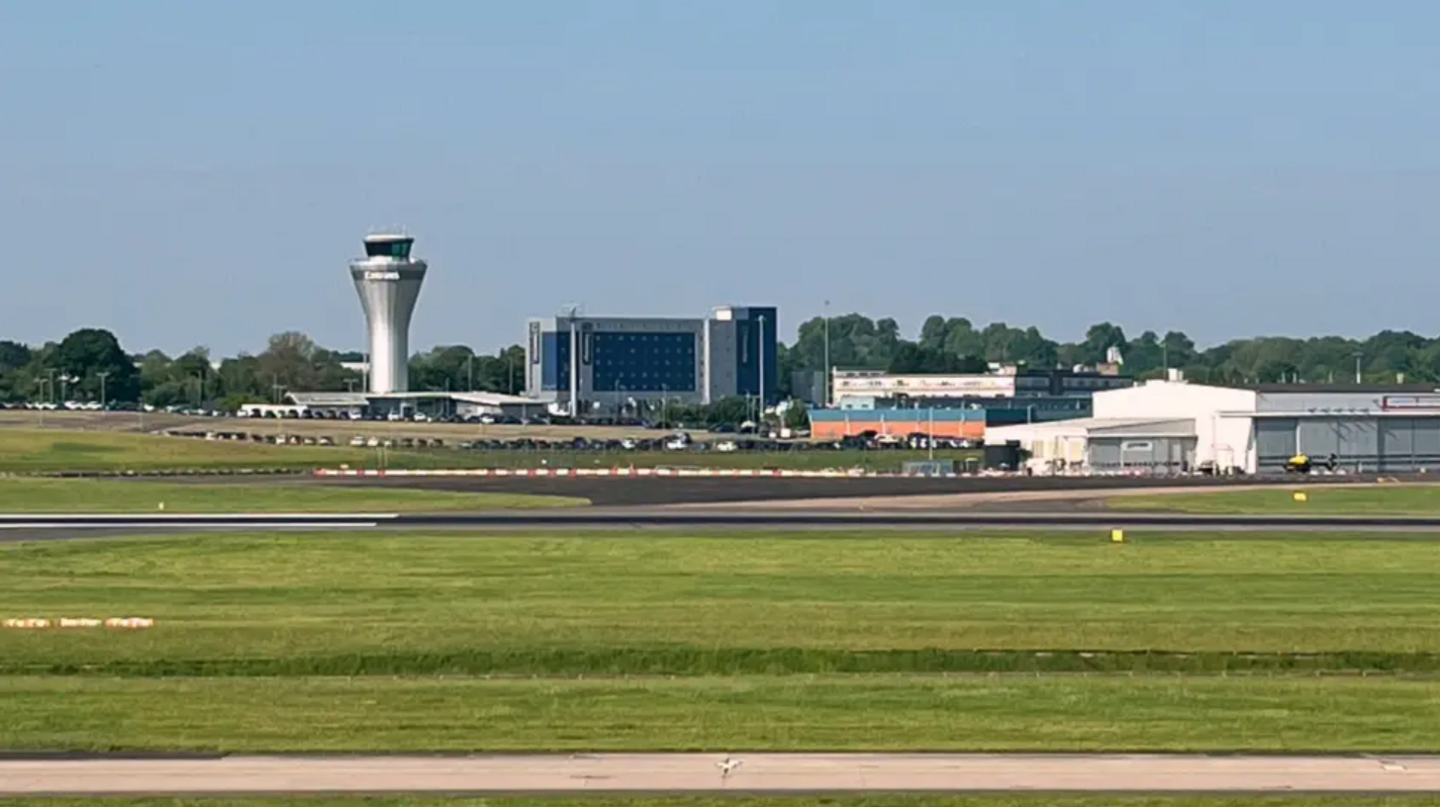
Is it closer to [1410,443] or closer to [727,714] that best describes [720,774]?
[727,714]

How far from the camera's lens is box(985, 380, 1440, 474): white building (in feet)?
432

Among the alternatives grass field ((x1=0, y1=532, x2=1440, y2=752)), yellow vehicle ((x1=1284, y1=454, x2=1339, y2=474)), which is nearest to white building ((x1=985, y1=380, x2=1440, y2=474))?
yellow vehicle ((x1=1284, y1=454, x2=1339, y2=474))

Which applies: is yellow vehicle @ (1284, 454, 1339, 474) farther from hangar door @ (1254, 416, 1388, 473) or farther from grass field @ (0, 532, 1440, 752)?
grass field @ (0, 532, 1440, 752)

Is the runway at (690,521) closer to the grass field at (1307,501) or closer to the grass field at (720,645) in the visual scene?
the grass field at (1307,501)

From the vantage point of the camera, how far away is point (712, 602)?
159 feet

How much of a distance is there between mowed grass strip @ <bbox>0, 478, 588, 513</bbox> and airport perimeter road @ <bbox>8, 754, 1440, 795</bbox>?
58.7 m

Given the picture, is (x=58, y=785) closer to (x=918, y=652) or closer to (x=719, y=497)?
(x=918, y=652)

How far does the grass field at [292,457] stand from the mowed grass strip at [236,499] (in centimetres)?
3652

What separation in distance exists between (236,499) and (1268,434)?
6591cm

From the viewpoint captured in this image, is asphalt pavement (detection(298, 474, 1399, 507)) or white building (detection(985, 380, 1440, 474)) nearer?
asphalt pavement (detection(298, 474, 1399, 507))

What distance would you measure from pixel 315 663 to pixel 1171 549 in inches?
1263

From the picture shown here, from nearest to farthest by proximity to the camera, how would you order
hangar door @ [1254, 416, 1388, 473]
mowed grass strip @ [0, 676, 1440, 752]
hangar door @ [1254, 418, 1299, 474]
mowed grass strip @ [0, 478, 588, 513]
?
1. mowed grass strip @ [0, 676, 1440, 752]
2. mowed grass strip @ [0, 478, 588, 513]
3. hangar door @ [1254, 418, 1299, 474]
4. hangar door @ [1254, 416, 1388, 473]

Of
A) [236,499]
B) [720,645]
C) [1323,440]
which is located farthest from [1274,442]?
[720,645]

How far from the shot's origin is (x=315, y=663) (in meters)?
38.7
